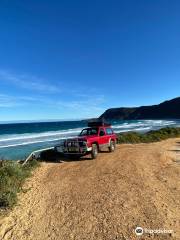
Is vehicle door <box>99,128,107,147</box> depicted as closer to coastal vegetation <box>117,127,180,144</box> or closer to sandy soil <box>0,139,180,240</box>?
sandy soil <box>0,139,180,240</box>

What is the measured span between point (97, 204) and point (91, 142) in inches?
301

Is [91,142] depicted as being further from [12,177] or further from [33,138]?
[33,138]

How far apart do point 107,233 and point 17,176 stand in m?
5.54

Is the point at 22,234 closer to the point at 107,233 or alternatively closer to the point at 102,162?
the point at 107,233

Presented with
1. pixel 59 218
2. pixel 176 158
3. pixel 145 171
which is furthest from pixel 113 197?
pixel 176 158

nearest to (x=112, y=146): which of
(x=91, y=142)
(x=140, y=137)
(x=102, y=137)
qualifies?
(x=102, y=137)

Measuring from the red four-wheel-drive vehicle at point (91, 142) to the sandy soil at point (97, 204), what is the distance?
243cm

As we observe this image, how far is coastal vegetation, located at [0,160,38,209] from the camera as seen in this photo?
7.99 m

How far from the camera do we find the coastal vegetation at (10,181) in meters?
7.99

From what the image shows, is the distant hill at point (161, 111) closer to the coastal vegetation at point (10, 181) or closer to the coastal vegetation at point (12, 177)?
the coastal vegetation at point (12, 177)

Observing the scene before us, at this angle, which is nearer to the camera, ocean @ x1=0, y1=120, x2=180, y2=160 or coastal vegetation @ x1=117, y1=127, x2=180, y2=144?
ocean @ x1=0, y1=120, x2=180, y2=160

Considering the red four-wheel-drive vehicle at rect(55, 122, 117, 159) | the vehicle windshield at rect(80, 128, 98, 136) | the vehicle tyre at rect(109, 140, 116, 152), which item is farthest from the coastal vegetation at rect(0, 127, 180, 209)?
the vehicle tyre at rect(109, 140, 116, 152)

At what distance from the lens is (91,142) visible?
15.3 meters

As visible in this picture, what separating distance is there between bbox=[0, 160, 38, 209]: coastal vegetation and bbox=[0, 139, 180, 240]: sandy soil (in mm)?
283
